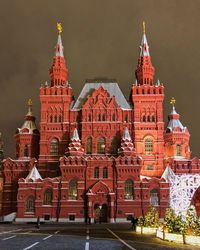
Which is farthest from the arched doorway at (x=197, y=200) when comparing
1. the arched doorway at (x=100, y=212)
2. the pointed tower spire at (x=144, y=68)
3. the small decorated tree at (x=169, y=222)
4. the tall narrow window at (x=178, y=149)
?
the pointed tower spire at (x=144, y=68)

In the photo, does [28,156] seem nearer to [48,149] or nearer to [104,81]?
[48,149]

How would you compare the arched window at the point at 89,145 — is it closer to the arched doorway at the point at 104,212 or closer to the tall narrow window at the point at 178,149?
the arched doorway at the point at 104,212

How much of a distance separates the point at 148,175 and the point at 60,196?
15926 mm

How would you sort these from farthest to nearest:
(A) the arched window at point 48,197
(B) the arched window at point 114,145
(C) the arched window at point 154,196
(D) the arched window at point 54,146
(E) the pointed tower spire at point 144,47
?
1. (E) the pointed tower spire at point 144,47
2. (D) the arched window at point 54,146
3. (B) the arched window at point 114,145
4. (A) the arched window at point 48,197
5. (C) the arched window at point 154,196

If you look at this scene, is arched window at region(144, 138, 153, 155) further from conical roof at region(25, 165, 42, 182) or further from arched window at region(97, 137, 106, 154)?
conical roof at region(25, 165, 42, 182)

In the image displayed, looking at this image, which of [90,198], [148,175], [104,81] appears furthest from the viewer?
[104,81]

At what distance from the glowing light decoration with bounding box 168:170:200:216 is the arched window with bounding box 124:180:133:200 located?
21.5 ft

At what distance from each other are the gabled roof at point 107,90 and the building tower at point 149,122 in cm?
319

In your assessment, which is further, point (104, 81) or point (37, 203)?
point (104, 81)

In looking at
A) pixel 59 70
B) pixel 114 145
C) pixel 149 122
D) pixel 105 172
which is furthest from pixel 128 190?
pixel 59 70

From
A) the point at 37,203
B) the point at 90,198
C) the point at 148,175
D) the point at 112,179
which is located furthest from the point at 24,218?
the point at 148,175

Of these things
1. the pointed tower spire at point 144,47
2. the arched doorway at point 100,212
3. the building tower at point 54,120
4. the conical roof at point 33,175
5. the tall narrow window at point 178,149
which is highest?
the pointed tower spire at point 144,47

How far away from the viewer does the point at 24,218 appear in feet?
208

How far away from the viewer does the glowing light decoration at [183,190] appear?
54.5 m
